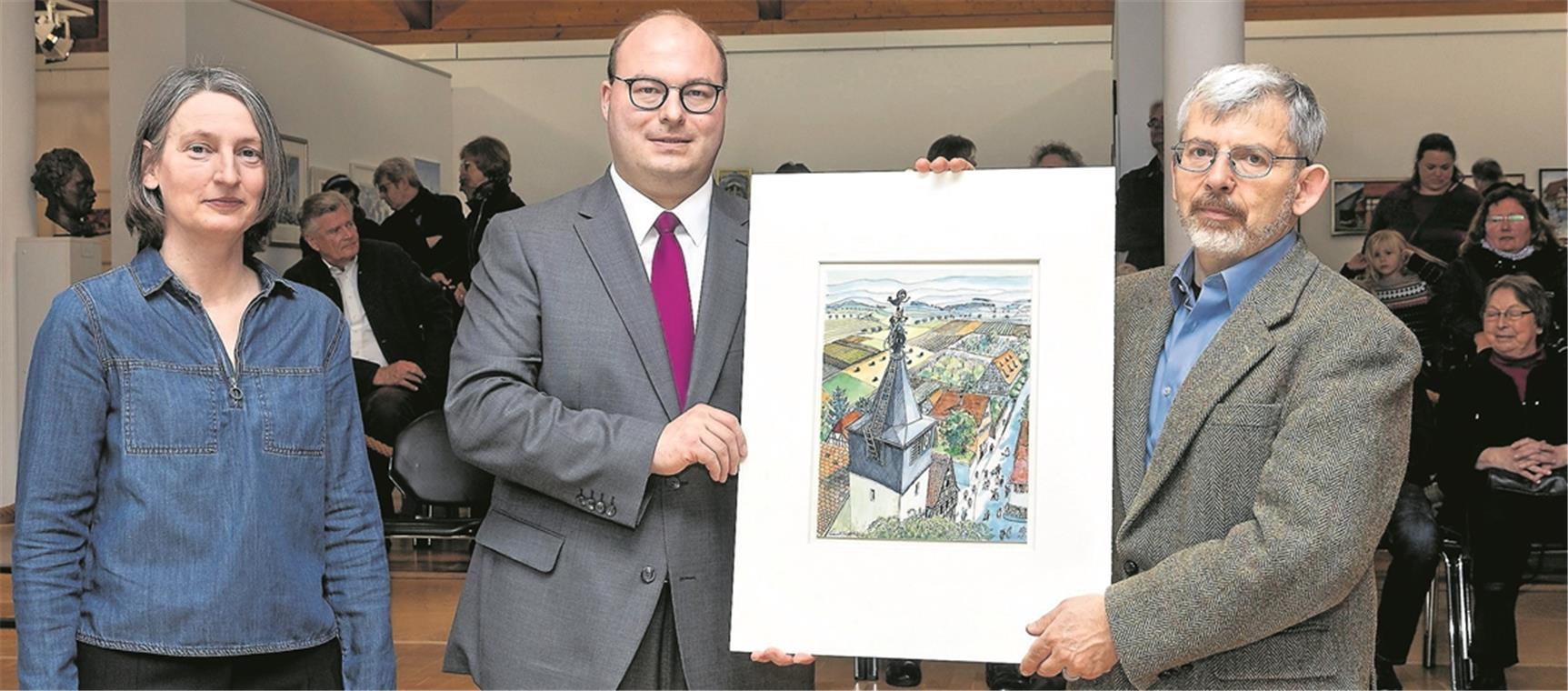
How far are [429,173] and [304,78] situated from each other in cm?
110

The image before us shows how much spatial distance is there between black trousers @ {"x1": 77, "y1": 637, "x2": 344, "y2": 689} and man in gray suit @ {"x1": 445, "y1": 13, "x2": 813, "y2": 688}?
0.27 m

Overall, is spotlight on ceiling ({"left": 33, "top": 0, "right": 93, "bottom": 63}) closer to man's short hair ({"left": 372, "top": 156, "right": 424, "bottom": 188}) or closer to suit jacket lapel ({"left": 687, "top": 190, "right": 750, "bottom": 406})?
man's short hair ({"left": 372, "top": 156, "right": 424, "bottom": 188})

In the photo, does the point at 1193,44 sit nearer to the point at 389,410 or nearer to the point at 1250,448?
the point at 389,410

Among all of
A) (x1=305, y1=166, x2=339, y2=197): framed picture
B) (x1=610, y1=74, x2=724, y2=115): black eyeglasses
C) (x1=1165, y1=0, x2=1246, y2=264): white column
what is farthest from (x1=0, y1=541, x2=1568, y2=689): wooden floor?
(x1=610, y1=74, x2=724, y2=115): black eyeglasses

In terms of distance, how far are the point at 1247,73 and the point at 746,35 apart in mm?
7949

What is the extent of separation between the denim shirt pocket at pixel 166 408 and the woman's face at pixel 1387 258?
588 cm

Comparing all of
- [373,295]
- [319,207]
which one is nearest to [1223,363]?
[373,295]

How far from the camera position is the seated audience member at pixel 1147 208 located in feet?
18.3

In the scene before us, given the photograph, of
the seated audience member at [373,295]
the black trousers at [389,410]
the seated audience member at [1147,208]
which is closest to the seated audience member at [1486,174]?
the seated audience member at [1147,208]

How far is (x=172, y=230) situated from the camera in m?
2.00

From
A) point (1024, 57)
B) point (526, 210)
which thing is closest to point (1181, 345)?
point (526, 210)

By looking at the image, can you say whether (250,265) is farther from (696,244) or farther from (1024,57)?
(1024,57)

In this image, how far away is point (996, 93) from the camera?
9.30m

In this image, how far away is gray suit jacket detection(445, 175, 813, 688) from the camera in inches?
82.0
